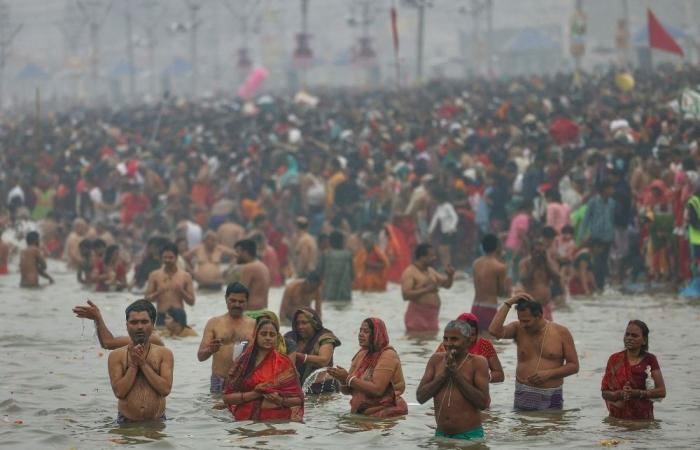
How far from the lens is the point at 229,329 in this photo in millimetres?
11398

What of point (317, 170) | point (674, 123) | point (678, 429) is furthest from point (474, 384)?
point (317, 170)

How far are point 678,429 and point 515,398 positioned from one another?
1238 mm

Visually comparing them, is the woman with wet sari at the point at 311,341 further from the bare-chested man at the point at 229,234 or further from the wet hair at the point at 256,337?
the bare-chested man at the point at 229,234

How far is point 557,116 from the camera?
25875 mm

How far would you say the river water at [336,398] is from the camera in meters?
10.1

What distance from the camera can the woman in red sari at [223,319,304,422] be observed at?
9867 millimetres

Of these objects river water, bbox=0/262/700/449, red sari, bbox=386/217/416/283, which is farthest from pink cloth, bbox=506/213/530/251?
red sari, bbox=386/217/416/283

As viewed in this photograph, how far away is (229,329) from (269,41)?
81006mm

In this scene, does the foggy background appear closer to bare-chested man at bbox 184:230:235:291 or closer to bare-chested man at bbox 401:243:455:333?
bare-chested man at bbox 184:230:235:291

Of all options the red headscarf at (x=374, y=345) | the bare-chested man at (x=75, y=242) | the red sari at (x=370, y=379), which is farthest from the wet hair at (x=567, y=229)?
the red headscarf at (x=374, y=345)

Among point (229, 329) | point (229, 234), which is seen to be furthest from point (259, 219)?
point (229, 329)

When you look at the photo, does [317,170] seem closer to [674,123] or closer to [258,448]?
[674,123]

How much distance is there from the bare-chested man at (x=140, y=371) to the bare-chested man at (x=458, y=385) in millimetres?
1683

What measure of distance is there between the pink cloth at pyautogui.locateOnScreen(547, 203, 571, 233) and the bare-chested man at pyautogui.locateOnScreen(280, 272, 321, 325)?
17.7ft
